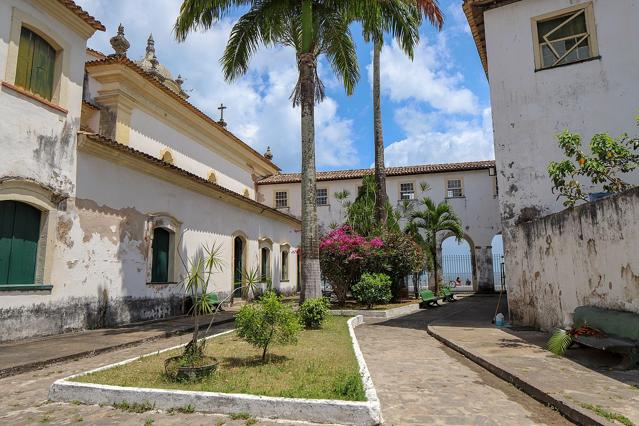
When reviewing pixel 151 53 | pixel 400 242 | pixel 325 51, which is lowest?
pixel 400 242

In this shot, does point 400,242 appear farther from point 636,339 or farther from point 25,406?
point 25,406

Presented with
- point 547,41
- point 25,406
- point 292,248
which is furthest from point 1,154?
point 292,248

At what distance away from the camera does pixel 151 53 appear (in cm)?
2700

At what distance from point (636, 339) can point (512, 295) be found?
16.2ft

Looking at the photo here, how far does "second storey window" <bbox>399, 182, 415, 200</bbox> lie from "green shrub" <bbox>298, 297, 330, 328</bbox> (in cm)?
2009

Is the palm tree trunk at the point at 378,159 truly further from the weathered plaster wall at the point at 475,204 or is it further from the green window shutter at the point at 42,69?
the green window shutter at the point at 42,69

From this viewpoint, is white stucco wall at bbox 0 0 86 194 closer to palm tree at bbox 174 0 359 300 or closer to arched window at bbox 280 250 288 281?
palm tree at bbox 174 0 359 300

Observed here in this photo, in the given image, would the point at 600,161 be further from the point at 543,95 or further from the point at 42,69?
the point at 42,69

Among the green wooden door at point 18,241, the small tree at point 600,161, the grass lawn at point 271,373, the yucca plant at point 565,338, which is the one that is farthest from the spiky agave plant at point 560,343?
the green wooden door at point 18,241

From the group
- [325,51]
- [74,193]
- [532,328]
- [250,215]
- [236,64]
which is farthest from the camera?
[250,215]

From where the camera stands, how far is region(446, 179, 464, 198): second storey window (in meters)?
28.7

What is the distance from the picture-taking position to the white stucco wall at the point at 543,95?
10.9 metres

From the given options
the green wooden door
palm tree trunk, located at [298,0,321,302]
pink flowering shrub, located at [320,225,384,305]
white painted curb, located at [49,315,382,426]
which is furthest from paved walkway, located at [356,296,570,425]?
pink flowering shrub, located at [320,225,384,305]

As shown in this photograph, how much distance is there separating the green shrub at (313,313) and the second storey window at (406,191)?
65.9ft
